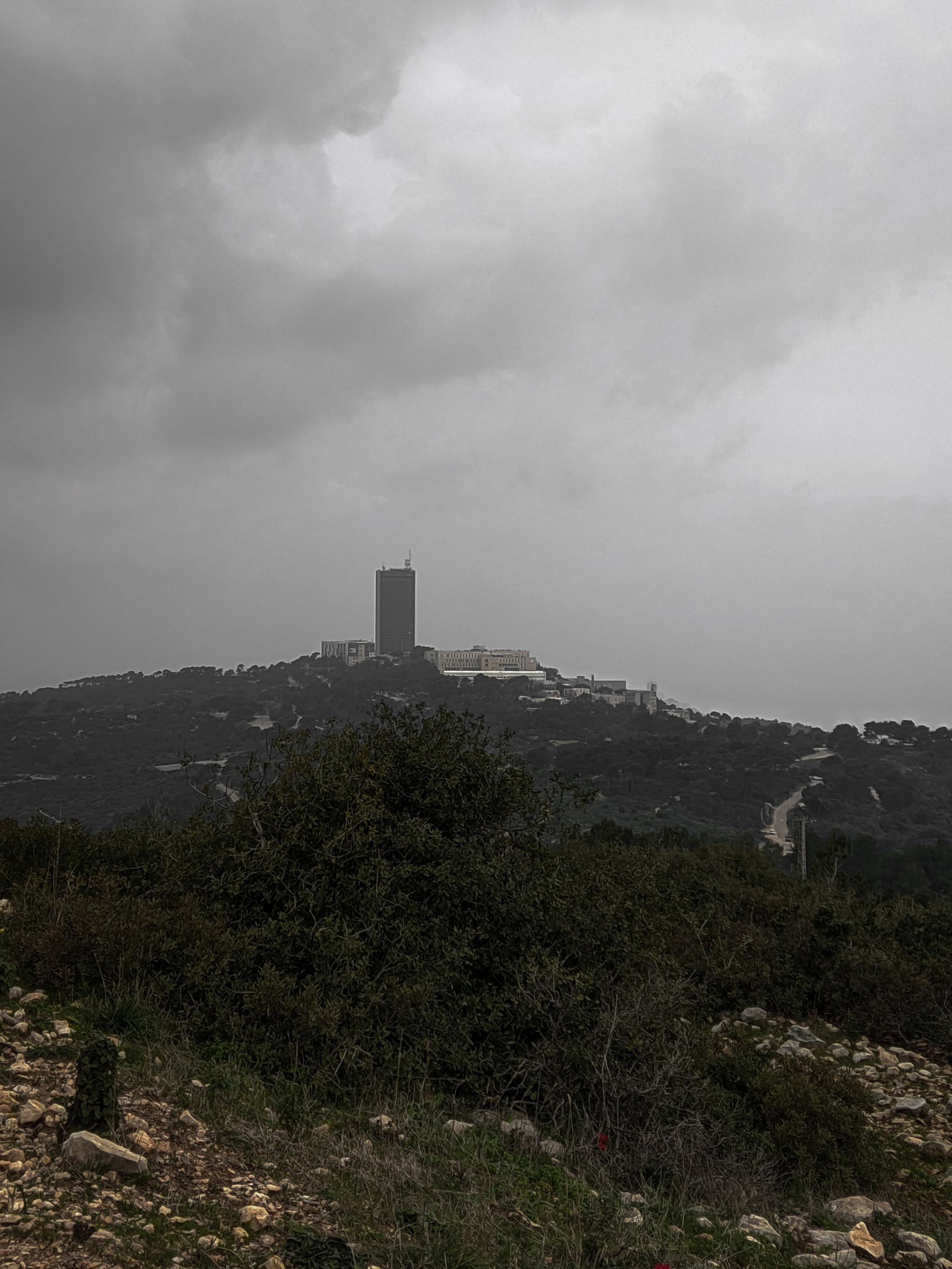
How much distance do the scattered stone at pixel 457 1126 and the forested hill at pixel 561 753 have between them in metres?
17.1

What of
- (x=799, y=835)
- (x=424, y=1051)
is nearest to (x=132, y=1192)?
(x=424, y=1051)

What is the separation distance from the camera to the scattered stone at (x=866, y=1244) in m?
4.31

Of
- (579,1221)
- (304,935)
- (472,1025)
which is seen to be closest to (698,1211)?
(579,1221)

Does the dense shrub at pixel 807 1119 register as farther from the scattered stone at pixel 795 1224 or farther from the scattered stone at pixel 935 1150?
the scattered stone at pixel 795 1224

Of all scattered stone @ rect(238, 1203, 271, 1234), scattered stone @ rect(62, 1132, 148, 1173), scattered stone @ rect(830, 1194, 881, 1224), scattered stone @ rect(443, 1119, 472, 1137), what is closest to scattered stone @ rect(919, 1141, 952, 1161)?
scattered stone @ rect(830, 1194, 881, 1224)

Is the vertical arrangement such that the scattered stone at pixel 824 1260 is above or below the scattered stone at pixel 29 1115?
below

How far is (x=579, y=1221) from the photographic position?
3885 millimetres

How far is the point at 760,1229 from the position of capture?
4.25 metres

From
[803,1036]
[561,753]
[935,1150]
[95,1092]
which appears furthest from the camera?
[561,753]

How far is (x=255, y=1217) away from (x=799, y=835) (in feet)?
88.4

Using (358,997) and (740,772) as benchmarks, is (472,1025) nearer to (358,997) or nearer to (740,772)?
(358,997)

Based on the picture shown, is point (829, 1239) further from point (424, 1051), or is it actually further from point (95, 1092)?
point (95, 1092)

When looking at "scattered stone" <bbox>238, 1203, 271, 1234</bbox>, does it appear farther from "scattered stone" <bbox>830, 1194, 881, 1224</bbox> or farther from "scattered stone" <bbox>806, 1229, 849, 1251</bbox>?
"scattered stone" <bbox>830, 1194, 881, 1224</bbox>

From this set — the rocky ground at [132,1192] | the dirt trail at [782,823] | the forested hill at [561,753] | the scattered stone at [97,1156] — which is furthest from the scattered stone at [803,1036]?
the dirt trail at [782,823]
